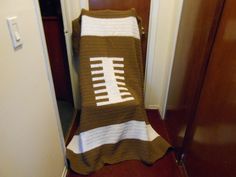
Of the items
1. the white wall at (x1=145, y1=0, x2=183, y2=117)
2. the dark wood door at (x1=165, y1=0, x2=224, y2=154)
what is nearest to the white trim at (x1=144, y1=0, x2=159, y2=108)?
the white wall at (x1=145, y1=0, x2=183, y2=117)

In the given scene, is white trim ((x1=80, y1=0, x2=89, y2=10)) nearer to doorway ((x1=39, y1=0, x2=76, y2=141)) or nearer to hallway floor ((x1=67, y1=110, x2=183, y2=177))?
doorway ((x1=39, y1=0, x2=76, y2=141))

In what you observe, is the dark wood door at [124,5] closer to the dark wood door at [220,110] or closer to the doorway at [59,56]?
the doorway at [59,56]

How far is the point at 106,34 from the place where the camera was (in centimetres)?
174

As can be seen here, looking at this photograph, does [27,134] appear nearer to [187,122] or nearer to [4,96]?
[4,96]

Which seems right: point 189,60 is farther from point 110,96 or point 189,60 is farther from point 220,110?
point 110,96

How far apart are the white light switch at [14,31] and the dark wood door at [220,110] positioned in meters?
0.96

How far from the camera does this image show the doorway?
2066 mm

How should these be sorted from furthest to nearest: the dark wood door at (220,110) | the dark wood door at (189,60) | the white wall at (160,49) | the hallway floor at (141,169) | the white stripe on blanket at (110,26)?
the white wall at (160,49), the white stripe on blanket at (110,26), the hallway floor at (141,169), the dark wood door at (189,60), the dark wood door at (220,110)

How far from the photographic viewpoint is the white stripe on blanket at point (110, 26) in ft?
5.62

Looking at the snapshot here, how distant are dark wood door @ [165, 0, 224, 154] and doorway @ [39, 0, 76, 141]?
42.5 inches

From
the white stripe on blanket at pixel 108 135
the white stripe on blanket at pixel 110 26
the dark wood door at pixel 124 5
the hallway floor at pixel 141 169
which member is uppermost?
the dark wood door at pixel 124 5

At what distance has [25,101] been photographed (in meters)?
0.88

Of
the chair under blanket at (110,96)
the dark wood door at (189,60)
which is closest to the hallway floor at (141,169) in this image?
the chair under blanket at (110,96)

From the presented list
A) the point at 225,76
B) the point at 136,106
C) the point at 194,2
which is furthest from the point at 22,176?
the point at 194,2
